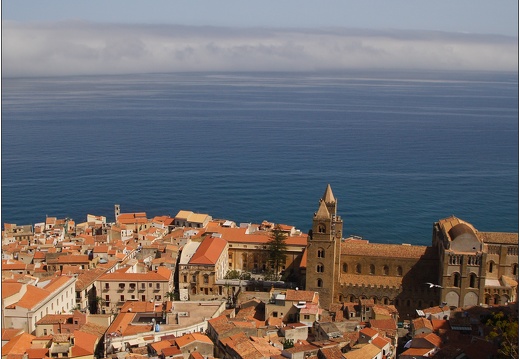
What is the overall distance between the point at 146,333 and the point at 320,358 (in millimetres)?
8502

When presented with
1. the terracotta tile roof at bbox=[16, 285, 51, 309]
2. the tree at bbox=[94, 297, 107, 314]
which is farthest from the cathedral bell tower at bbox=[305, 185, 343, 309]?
the terracotta tile roof at bbox=[16, 285, 51, 309]

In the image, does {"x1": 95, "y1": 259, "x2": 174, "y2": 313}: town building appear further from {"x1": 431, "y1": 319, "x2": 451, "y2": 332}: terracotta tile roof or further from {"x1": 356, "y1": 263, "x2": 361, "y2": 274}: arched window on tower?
{"x1": 431, "y1": 319, "x2": 451, "y2": 332}: terracotta tile roof

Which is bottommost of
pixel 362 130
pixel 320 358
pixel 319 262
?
pixel 320 358

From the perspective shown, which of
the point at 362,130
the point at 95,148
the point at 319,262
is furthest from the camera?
the point at 362,130

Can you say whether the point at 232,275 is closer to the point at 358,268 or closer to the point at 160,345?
the point at 358,268

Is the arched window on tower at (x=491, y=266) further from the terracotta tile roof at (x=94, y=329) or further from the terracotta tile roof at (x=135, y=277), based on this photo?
the terracotta tile roof at (x=94, y=329)

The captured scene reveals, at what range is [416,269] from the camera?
3938 centimetres

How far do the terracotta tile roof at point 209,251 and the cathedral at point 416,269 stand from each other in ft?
23.2

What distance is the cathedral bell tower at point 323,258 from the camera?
38312mm

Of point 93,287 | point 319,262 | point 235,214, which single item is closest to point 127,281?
point 93,287

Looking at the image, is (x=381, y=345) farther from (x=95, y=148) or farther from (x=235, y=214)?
(x=95, y=148)

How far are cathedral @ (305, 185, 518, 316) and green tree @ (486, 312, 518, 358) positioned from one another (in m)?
4.68

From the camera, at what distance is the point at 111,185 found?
80.2 meters

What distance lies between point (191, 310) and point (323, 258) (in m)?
8.51
